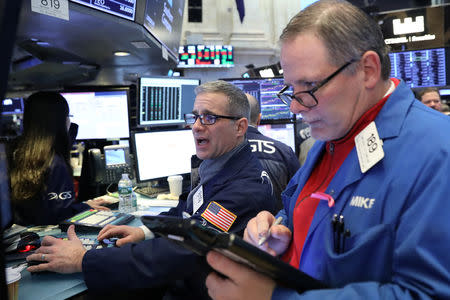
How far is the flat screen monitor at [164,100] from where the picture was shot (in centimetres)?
277

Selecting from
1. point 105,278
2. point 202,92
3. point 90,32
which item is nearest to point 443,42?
point 202,92

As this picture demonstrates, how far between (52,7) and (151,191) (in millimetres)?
1518

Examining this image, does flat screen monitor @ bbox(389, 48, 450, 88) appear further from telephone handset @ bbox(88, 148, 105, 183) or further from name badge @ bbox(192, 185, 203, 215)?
telephone handset @ bbox(88, 148, 105, 183)

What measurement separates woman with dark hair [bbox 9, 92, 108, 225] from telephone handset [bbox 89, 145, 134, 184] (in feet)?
1.45

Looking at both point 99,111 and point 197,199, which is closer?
point 197,199

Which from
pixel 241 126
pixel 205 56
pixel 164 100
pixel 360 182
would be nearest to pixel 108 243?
pixel 241 126

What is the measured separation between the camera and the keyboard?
8.70ft

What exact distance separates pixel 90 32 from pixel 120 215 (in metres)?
1.14

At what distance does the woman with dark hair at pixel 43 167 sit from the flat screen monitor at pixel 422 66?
3077 mm

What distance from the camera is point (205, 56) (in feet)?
28.9

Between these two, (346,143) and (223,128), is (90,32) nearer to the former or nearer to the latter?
(223,128)

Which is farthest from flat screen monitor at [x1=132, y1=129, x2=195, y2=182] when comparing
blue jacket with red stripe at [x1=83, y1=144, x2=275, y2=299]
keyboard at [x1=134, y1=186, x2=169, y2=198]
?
blue jacket with red stripe at [x1=83, y1=144, x2=275, y2=299]

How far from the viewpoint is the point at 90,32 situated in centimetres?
216

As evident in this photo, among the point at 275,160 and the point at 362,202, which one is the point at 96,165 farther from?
the point at 362,202
